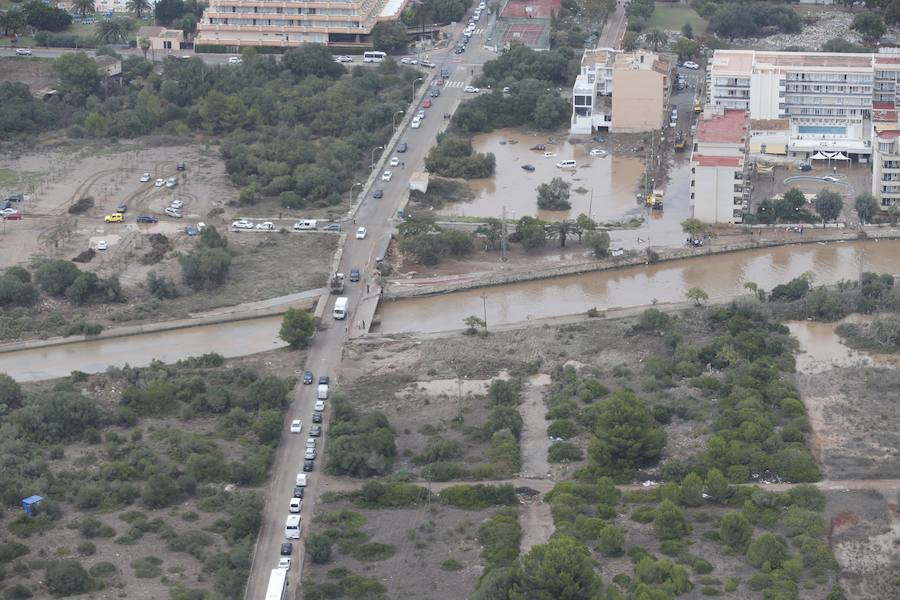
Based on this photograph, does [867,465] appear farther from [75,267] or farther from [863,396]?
[75,267]

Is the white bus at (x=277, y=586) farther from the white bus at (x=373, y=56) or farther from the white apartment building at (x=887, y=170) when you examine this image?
the white bus at (x=373, y=56)

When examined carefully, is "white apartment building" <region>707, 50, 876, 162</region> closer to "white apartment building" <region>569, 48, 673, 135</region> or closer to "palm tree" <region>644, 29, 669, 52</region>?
"white apartment building" <region>569, 48, 673, 135</region>

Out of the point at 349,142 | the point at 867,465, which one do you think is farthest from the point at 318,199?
the point at 867,465

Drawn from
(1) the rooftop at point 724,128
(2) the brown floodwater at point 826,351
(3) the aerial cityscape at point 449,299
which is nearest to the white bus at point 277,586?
(3) the aerial cityscape at point 449,299

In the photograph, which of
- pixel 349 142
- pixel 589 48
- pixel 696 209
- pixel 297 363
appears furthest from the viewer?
pixel 589 48

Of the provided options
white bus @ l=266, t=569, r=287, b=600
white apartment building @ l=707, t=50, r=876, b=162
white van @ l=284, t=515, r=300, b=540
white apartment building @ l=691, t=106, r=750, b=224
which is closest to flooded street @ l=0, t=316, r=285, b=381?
white van @ l=284, t=515, r=300, b=540
